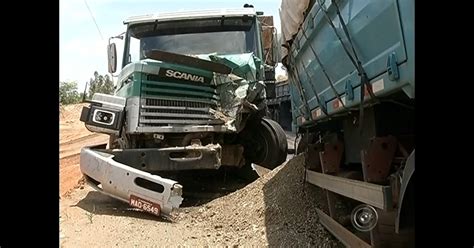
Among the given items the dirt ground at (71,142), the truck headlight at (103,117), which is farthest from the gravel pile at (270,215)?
the dirt ground at (71,142)

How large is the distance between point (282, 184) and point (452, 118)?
4.35 meters

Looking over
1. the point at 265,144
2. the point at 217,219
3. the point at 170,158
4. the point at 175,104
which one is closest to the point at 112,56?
the point at 175,104

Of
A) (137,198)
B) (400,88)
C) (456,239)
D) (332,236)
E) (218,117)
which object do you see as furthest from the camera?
(218,117)

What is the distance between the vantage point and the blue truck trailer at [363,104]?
270 cm

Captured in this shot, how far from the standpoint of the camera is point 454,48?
2.13 meters

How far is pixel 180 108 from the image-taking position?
7.00 meters

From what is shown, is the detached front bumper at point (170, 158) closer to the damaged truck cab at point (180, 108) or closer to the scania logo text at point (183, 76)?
the damaged truck cab at point (180, 108)

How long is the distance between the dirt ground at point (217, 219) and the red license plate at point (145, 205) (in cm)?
12

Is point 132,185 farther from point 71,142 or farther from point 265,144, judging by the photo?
point 71,142

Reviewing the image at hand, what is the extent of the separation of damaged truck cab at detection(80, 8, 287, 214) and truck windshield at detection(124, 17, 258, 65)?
14 millimetres

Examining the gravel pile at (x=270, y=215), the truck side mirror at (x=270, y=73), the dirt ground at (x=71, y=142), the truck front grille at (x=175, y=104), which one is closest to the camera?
the gravel pile at (x=270, y=215)

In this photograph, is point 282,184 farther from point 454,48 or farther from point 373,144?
point 454,48

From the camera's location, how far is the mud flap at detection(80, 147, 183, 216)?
5.94 m
